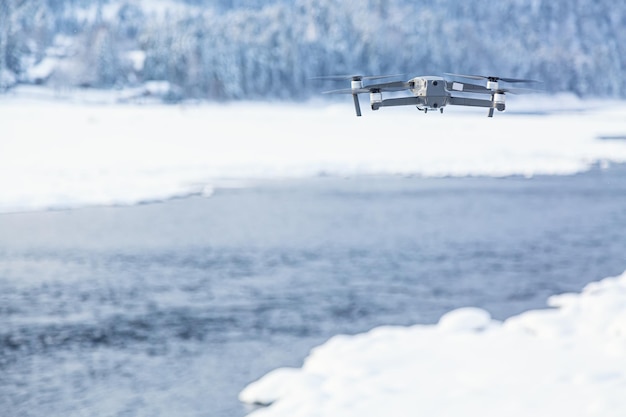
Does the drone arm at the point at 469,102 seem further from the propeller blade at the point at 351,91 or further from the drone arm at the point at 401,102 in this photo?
the propeller blade at the point at 351,91

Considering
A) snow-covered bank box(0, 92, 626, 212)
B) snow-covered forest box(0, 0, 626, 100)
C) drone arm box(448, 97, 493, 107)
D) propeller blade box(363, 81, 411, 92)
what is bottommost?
snow-covered bank box(0, 92, 626, 212)

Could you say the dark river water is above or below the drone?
below

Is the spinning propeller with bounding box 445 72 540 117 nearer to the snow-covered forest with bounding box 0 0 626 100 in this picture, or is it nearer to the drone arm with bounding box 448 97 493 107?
the drone arm with bounding box 448 97 493 107

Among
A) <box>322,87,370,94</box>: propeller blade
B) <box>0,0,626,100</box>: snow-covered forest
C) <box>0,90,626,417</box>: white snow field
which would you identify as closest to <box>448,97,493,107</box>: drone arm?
<box>322,87,370,94</box>: propeller blade

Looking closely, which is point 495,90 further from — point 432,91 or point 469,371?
point 469,371

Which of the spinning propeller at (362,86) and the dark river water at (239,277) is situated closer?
the spinning propeller at (362,86)

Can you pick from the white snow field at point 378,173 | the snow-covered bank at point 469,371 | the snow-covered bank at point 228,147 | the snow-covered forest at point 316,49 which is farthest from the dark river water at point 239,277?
the snow-covered forest at point 316,49
